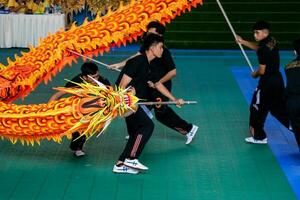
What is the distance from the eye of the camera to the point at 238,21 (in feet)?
55.7

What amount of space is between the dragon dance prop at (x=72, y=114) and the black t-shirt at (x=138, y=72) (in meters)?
0.31

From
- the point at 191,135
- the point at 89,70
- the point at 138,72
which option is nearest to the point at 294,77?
the point at 191,135

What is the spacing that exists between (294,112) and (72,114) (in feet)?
9.06

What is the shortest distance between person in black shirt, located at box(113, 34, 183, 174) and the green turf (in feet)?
0.54

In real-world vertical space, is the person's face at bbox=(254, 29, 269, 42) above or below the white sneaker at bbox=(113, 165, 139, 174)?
above

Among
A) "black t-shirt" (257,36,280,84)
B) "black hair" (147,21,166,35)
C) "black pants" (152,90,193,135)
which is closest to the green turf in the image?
"black pants" (152,90,193,135)

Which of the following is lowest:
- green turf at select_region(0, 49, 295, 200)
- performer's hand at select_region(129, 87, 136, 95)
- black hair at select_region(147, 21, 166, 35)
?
green turf at select_region(0, 49, 295, 200)

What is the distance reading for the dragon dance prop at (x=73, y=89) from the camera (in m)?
7.00

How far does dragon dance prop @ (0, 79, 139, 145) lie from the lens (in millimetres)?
6969

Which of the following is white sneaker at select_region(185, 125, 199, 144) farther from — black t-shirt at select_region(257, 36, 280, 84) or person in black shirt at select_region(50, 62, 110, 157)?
person in black shirt at select_region(50, 62, 110, 157)

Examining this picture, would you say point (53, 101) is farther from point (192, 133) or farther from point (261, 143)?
point (261, 143)

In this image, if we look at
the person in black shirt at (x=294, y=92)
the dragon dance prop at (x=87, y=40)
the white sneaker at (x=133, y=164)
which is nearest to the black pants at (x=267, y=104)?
the person in black shirt at (x=294, y=92)

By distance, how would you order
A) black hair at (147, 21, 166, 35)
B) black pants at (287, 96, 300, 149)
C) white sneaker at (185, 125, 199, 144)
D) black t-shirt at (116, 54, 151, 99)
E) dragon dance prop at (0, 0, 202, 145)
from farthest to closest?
white sneaker at (185, 125, 199, 144) < black hair at (147, 21, 166, 35) < black pants at (287, 96, 300, 149) < black t-shirt at (116, 54, 151, 99) < dragon dance prop at (0, 0, 202, 145)

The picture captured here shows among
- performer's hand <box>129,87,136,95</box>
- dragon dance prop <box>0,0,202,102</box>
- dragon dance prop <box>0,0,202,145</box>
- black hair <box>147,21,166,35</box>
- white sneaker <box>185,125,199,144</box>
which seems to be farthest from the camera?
white sneaker <box>185,125,199,144</box>
